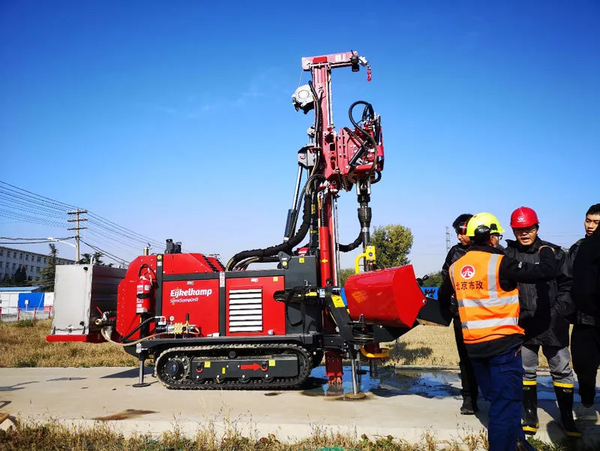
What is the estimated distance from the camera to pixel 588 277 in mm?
3289

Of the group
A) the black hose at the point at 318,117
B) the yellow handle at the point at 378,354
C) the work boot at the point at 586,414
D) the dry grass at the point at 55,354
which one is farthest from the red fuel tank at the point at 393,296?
the dry grass at the point at 55,354

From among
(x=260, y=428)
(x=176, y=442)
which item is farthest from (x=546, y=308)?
(x=176, y=442)

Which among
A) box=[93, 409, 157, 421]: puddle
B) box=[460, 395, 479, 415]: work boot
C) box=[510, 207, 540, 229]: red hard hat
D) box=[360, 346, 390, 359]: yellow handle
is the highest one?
box=[510, 207, 540, 229]: red hard hat

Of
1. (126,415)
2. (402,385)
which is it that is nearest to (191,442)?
(126,415)

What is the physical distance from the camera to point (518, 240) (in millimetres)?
4684

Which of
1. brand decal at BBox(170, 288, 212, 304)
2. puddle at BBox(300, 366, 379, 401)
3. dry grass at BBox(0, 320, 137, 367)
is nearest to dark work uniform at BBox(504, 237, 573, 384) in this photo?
puddle at BBox(300, 366, 379, 401)

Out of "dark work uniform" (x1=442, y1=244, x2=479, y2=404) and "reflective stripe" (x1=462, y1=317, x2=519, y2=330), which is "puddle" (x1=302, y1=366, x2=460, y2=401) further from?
"reflective stripe" (x1=462, y1=317, x2=519, y2=330)

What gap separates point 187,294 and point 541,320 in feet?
17.7

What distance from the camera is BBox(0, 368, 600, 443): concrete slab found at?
15.2 feet

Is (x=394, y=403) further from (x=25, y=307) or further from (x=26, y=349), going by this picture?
(x=25, y=307)

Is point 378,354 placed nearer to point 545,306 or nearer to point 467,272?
point 545,306

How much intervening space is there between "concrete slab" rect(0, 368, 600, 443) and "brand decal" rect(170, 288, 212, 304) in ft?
4.77

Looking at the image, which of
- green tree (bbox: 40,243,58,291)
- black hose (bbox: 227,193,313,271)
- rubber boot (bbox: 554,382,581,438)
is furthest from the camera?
green tree (bbox: 40,243,58,291)

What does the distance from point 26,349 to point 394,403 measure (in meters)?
11.4
